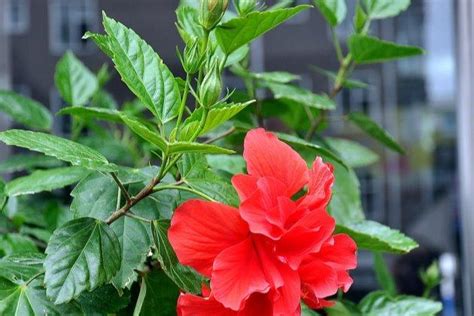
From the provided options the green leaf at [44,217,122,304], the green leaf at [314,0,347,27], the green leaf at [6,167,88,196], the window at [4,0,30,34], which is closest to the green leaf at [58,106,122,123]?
the green leaf at [6,167,88,196]

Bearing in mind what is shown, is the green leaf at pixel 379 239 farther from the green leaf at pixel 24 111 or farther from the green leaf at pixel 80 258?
the green leaf at pixel 24 111

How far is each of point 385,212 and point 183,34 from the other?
4.79ft

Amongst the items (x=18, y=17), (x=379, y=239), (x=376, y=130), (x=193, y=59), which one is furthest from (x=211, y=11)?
(x=18, y=17)

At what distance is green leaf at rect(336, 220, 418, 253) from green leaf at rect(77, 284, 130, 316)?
206 millimetres

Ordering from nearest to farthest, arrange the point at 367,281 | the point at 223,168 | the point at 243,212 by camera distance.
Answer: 1. the point at 243,212
2. the point at 223,168
3. the point at 367,281

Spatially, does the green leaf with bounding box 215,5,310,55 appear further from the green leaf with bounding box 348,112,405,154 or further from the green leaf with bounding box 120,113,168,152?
the green leaf with bounding box 348,112,405,154

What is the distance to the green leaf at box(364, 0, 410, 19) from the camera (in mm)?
861

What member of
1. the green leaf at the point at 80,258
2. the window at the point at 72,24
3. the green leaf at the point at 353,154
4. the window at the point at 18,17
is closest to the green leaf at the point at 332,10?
the green leaf at the point at 353,154

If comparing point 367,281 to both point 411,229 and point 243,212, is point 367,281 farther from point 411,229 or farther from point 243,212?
point 243,212

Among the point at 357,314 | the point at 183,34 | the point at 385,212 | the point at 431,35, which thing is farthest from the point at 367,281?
the point at 183,34

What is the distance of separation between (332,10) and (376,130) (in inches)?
5.6

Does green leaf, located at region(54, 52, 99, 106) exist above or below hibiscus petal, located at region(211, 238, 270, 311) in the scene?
above

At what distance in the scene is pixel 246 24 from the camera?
542 mm

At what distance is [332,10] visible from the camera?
837 mm
